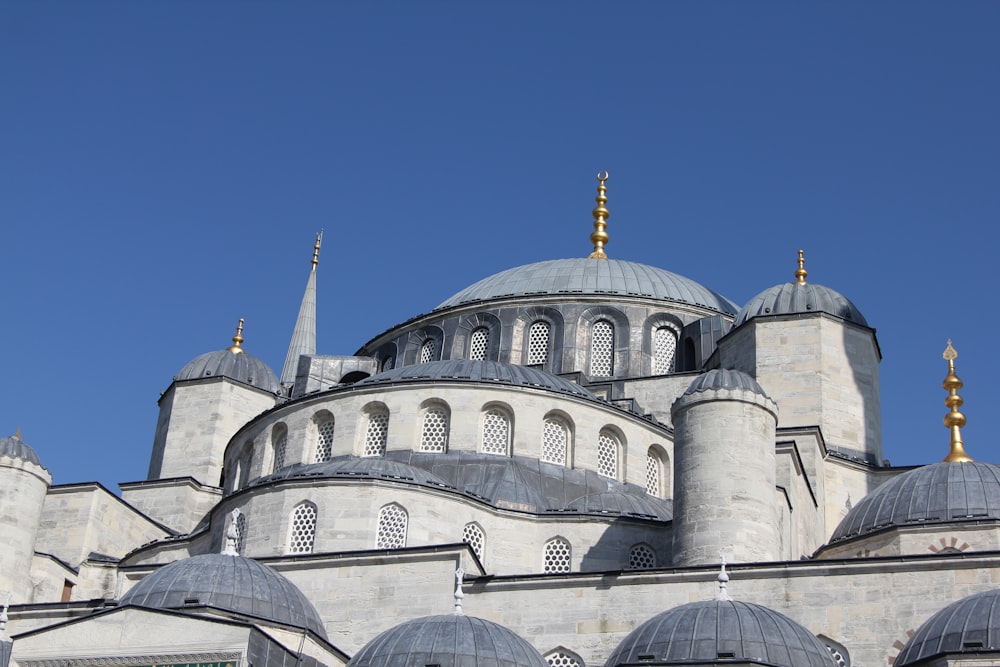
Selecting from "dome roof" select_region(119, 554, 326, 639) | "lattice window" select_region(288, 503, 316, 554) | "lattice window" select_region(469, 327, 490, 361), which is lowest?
"dome roof" select_region(119, 554, 326, 639)

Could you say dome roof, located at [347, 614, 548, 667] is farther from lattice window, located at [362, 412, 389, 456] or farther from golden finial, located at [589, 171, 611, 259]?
golden finial, located at [589, 171, 611, 259]

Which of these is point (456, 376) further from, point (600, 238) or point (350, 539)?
point (600, 238)

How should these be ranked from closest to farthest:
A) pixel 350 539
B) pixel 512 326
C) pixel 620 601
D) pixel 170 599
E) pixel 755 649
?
pixel 755 649 → pixel 170 599 → pixel 620 601 → pixel 350 539 → pixel 512 326

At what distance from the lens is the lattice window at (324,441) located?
29.9m

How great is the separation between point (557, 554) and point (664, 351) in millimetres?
10834

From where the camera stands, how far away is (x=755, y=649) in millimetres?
20047

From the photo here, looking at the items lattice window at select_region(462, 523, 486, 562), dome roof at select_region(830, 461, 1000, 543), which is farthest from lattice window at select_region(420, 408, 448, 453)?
dome roof at select_region(830, 461, 1000, 543)

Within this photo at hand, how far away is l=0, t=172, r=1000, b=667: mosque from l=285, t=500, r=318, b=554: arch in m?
0.03

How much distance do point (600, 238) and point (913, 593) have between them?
21.7 m

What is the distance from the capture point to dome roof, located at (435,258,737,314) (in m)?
38.8

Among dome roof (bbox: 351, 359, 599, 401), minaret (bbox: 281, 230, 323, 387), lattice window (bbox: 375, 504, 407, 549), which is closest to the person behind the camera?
lattice window (bbox: 375, 504, 407, 549)

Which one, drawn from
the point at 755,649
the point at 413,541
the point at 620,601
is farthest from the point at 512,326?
the point at 755,649

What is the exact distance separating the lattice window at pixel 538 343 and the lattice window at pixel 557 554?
9951 millimetres

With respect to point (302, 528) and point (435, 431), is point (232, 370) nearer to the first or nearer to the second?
point (435, 431)
